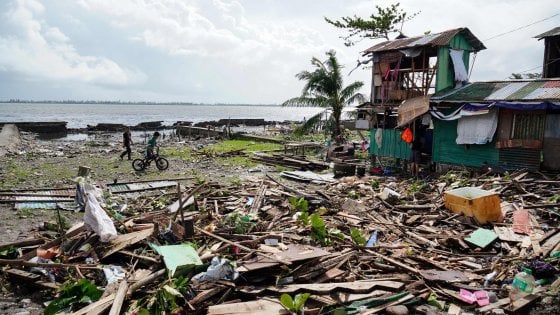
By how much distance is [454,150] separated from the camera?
1642 centimetres

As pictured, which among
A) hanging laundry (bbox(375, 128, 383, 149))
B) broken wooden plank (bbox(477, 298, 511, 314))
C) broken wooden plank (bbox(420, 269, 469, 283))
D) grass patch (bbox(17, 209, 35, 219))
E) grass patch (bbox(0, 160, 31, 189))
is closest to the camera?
broken wooden plank (bbox(477, 298, 511, 314))

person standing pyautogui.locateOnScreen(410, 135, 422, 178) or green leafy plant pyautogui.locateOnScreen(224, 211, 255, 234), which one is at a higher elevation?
person standing pyautogui.locateOnScreen(410, 135, 422, 178)

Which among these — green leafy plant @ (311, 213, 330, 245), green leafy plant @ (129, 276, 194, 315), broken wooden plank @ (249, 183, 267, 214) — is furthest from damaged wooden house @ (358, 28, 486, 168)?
green leafy plant @ (129, 276, 194, 315)

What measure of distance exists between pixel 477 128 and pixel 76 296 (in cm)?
1476

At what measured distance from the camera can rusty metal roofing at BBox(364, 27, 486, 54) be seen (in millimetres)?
17047

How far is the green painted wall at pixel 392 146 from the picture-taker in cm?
1875

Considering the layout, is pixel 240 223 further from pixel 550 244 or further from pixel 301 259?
pixel 550 244

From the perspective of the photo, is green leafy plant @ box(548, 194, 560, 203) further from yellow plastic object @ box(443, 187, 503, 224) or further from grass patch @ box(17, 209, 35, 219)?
grass patch @ box(17, 209, 35, 219)

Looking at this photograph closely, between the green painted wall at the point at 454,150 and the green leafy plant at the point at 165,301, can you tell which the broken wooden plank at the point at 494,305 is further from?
the green painted wall at the point at 454,150

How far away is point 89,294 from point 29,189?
357 inches

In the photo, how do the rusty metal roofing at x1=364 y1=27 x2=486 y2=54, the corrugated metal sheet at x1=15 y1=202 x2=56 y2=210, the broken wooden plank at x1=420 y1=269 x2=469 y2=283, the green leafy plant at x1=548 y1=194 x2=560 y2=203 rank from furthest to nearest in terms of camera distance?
the rusty metal roofing at x1=364 y1=27 x2=486 y2=54 → the corrugated metal sheet at x1=15 y1=202 x2=56 y2=210 → the green leafy plant at x1=548 y1=194 x2=560 y2=203 → the broken wooden plank at x1=420 y1=269 x2=469 y2=283

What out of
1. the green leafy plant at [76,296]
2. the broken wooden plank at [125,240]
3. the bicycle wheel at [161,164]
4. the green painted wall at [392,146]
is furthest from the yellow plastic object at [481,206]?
the bicycle wheel at [161,164]

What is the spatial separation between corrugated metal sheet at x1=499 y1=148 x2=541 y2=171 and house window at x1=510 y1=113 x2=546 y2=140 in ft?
1.67

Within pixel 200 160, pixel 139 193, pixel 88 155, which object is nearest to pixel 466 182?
pixel 139 193
